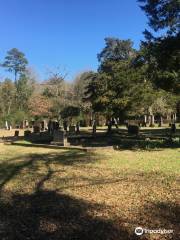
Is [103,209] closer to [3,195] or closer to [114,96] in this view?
[3,195]

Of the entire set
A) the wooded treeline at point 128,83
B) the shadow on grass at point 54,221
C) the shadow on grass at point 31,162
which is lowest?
the shadow on grass at point 54,221

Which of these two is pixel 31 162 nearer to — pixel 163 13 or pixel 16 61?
pixel 163 13

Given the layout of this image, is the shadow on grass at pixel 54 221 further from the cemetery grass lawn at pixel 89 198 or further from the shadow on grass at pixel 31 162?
the shadow on grass at pixel 31 162

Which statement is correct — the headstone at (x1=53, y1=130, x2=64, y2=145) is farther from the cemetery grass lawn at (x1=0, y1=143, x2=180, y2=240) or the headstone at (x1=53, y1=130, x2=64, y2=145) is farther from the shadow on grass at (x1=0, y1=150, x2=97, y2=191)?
the cemetery grass lawn at (x1=0, y1=143, x2=180, y2=240)

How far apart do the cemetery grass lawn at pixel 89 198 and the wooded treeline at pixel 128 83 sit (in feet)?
22.6

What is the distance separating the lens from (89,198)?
8930mm

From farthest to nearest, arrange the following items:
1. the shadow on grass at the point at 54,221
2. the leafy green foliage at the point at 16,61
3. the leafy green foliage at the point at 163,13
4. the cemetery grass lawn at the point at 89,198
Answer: the leafy green foliage at the point at 16,61
the leafy green foliage at the point at 163,13
the cemetery grass lawn at the point at 89,198
the shadow on grass at the point at 54,221

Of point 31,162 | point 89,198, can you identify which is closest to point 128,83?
point 31,162

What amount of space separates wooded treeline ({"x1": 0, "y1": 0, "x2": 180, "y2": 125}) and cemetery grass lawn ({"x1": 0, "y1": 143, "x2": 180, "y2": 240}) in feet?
22.6

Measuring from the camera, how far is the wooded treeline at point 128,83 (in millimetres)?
19547

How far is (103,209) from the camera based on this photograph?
313 inches

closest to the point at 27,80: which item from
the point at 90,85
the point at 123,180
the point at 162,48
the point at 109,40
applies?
the point at 109,40

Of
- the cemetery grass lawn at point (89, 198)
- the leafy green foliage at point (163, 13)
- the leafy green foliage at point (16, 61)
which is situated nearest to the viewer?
the cemetery grass lawn at point (89, 198)

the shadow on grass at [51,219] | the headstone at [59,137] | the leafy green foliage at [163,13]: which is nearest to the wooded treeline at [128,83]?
the leafy green foliage at [163,13]
